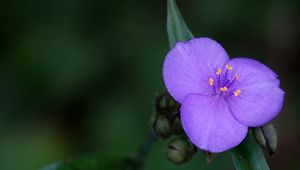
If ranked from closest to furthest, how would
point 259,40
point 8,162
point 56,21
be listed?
point 8,162 → point 56,21 → point 259,40

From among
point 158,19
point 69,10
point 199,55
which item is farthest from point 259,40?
point 199,55

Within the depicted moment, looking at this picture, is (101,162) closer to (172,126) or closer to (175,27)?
(172,126)

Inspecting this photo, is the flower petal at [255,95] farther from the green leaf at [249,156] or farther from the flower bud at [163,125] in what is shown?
the flower bud at [163,125]

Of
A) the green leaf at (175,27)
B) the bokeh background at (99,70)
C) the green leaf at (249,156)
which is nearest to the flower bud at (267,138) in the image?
the green leaf at (249,156)

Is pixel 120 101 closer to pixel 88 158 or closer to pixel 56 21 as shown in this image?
pixel 56 21

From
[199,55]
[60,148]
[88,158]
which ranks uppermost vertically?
[199,55]

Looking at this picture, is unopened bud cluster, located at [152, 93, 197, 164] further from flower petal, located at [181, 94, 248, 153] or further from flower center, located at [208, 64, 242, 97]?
flower center, located at [208, 64, 242, 97]

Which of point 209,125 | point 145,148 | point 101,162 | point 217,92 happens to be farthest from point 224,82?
point 101,162

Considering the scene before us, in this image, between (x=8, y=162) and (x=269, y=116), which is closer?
(x=269, y=116)
